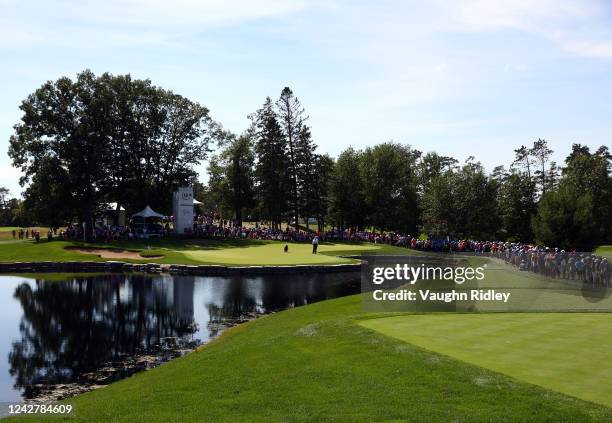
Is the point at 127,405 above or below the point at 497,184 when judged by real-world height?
below

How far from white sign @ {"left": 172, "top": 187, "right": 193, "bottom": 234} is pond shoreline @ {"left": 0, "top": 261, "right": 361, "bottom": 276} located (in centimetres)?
1866

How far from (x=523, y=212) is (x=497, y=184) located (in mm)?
5835

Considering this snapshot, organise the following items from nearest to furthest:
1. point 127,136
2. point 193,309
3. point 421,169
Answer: point 193,309 < point 127,136 < point 421,169

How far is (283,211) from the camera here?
81562 mm

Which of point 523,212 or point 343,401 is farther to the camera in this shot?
point 523,212

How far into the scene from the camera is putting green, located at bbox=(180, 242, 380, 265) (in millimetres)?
Answer: 47406

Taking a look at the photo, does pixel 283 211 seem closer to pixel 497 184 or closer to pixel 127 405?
pixel 497 184

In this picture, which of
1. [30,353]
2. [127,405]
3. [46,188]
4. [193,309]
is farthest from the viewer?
[46,188]

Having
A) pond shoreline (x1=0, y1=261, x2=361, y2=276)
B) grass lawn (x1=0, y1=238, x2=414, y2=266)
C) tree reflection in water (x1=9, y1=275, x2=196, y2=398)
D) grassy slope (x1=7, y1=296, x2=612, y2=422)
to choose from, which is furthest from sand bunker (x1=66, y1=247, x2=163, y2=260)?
grassy slope (x1=7, y1=296, x2=612, y2=422)

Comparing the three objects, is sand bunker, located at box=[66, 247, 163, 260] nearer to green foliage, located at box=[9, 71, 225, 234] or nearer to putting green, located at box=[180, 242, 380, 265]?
putting green, located at box=[180, 242, 380, 265]

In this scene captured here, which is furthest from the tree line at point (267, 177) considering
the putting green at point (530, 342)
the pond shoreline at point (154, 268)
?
the putting green at point (530, 342)

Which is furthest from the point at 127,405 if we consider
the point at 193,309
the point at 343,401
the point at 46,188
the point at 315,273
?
the point at 46,188

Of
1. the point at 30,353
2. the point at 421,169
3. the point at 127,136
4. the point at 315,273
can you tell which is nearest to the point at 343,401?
the point at 30,353

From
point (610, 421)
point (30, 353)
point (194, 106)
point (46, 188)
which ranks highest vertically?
point (194, 106)
